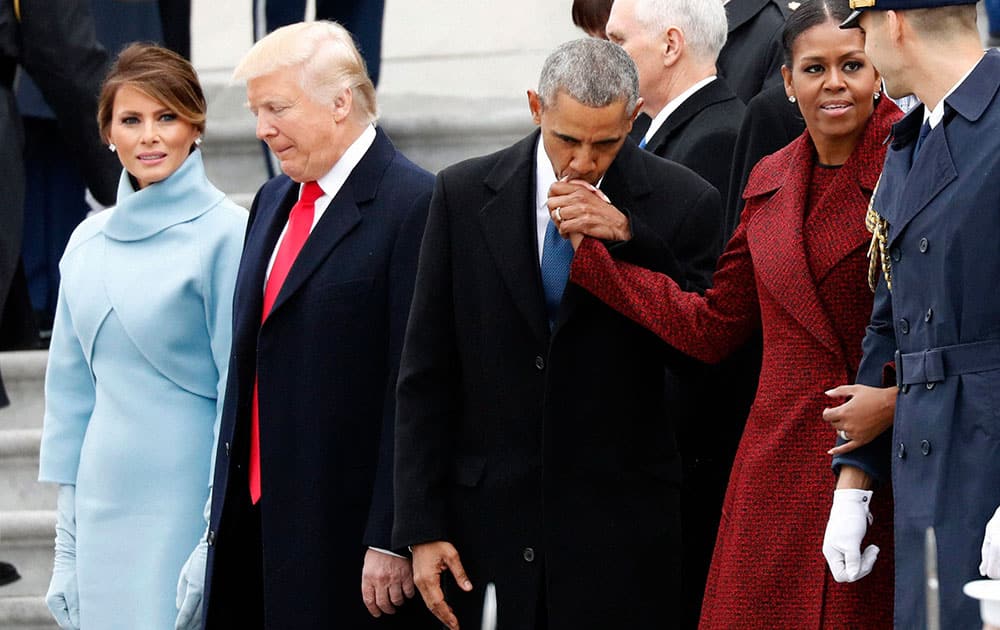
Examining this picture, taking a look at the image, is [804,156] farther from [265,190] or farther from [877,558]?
[265,190]

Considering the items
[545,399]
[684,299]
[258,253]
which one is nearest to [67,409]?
[258,253]

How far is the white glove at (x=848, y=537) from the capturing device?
10.4 ft

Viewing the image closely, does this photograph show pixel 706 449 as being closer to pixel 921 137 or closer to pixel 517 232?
pixel 517 232

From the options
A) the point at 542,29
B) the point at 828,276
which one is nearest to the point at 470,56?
the point at 542,29

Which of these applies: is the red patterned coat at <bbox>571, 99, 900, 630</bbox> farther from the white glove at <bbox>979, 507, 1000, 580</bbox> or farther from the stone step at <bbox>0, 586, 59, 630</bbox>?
the stone step at <bbox>0, 586, 59, 630</bbox>

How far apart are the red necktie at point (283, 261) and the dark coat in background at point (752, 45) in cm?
144

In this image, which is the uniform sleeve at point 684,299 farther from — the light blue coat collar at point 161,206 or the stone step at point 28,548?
the stone step at point 28,548

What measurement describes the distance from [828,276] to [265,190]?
150 centimetres

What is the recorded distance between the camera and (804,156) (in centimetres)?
354

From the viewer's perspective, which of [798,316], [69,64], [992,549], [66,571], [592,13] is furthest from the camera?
[69,64]

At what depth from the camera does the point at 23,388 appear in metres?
6.26

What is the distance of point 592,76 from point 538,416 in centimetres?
65

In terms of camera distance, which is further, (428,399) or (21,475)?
(21,475)

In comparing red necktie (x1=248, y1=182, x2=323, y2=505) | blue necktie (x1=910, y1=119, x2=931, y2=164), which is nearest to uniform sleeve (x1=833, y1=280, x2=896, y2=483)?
blue necktie (x1=910, y1=119, x2=931, y2=164)
